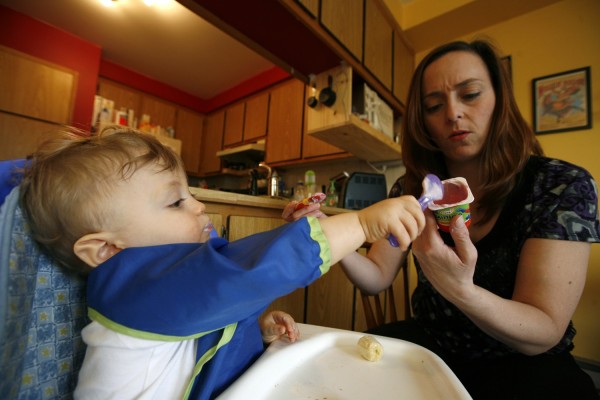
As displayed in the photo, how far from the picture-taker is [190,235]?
1.84 ft

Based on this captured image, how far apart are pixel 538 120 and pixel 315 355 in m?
2.58

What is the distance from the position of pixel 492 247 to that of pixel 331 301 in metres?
0.97

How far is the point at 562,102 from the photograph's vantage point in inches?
78.7

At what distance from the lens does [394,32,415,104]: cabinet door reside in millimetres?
2441

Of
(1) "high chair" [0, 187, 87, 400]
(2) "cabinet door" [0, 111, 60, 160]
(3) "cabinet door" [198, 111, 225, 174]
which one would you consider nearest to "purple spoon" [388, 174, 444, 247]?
(1) "high chair" [0, 187, 87, 400]

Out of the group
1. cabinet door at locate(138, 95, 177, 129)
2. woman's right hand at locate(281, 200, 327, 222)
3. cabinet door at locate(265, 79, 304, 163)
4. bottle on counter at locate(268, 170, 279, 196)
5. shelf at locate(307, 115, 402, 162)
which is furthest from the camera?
cabinet door at locate(138, 95, 177, 129)

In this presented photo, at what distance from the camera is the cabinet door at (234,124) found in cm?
394

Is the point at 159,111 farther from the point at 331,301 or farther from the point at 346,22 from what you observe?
the point at 331,301

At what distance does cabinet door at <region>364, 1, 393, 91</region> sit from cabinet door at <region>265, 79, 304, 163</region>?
43.4 inches

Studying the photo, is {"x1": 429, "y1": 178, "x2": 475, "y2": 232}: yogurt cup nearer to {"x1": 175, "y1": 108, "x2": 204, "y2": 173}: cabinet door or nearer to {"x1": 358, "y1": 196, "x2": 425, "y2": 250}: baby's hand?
{"x1": 358, "y1": 196, "x2": 425, "y2": 250}: baby's hand

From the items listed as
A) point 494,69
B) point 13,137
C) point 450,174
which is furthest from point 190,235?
point 13,137

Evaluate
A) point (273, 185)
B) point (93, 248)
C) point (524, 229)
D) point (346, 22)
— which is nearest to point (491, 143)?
point (524, 229)

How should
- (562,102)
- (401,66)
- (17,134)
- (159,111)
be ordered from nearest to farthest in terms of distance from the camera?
(562,102) < (401,66) < (17,134) < (159,111)

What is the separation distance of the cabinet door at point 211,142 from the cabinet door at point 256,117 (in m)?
0.64
